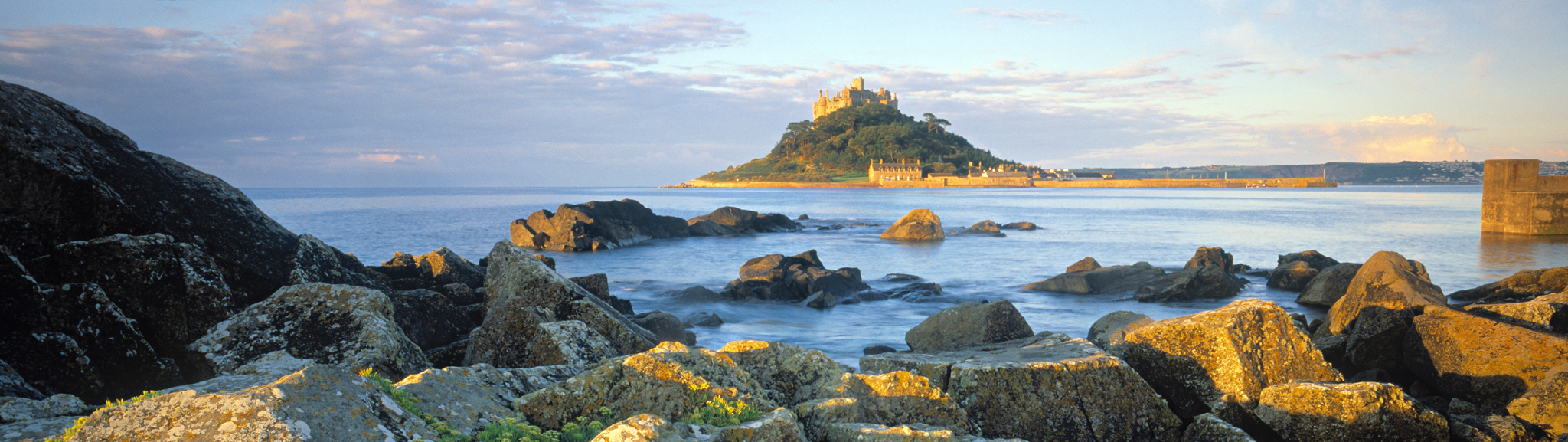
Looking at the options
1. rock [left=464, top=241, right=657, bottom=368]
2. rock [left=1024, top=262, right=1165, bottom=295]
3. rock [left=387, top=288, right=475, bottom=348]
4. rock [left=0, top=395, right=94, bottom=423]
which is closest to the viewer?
rock [left=0, top=395, right=94, bottom=423]

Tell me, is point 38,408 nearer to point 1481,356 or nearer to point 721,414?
point 721,414

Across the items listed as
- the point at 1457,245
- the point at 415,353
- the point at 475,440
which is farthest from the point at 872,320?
the point at 1457,245

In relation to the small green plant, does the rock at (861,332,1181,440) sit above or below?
below

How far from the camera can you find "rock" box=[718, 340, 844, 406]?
4.97 metres

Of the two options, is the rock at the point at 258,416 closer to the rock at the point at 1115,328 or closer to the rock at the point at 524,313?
the rock at the point at 524,313

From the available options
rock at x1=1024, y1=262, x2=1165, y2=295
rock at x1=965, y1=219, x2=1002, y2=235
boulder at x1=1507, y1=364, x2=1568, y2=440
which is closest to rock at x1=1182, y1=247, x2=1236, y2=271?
rock at x1=1024, y1=262, x2=1165, y2=295

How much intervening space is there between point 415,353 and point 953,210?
68.8m

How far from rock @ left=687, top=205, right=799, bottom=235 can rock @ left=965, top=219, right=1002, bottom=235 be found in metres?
10.7

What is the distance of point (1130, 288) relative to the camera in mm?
17047

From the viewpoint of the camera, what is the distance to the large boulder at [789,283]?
55.6ft

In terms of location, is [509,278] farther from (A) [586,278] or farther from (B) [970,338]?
(B) [970,338]

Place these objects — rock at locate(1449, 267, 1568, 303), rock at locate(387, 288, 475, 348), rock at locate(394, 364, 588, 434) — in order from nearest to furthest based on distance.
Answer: rock at locate(394, 364, 588, 434) → rock at locate(387, 288, 475, 348) → rock at locate(1449, 267, 1568, 303)

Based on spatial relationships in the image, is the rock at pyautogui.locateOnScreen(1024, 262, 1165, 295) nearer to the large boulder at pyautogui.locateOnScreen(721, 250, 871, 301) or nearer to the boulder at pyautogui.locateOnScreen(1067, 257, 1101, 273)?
the boulder at pyautogui.locateOnScreen(1067, 257, 1101, 273)

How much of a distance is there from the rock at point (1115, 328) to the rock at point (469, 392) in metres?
4.75
